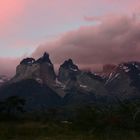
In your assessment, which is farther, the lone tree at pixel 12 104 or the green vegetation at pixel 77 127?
the lone tree at pixel 12 104

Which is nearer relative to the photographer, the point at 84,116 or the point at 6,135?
the point at 6,135

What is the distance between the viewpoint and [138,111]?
127 m

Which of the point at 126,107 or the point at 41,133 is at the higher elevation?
the point at 126,107

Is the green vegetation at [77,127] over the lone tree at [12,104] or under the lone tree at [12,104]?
under

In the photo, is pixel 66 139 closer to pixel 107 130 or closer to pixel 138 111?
pixel 107 130

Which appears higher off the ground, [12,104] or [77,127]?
[12,104]

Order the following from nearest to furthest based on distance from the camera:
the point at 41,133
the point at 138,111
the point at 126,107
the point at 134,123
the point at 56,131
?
the point at 41,133, the point at 56,131, the point at 134,123, the point at 138,111, the point at 126,107

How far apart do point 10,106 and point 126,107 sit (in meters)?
40.9

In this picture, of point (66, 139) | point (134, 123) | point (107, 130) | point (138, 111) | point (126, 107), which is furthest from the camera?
point (126, 107)

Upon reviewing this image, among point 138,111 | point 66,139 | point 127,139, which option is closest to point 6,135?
point 66,139

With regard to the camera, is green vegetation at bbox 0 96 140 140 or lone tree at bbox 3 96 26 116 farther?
lone tree at bbox 3 96 26 116

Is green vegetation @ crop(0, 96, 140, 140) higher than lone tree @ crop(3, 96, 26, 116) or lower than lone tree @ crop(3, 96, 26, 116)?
lower

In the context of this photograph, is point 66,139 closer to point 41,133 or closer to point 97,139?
point 97,139

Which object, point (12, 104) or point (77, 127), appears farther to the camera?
point (12, 104)
